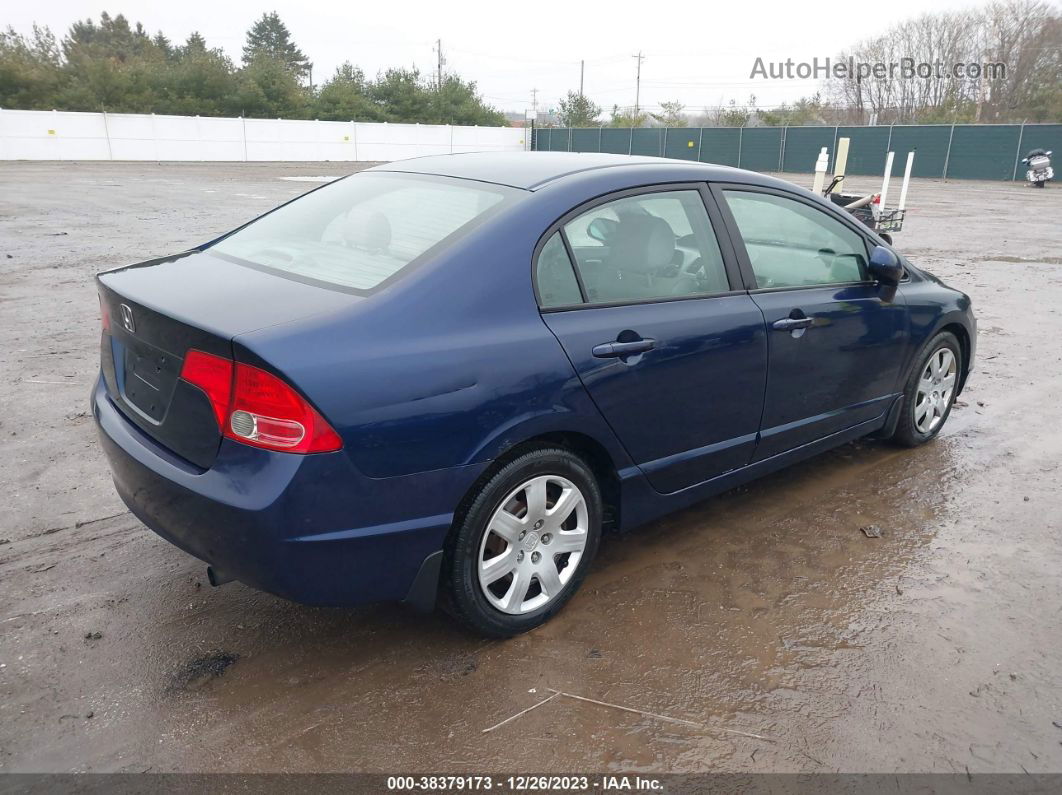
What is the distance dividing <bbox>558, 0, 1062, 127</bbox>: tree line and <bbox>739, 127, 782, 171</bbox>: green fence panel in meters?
10.5

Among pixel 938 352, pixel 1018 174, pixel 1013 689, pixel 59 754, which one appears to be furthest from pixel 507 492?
pixel 1018 174

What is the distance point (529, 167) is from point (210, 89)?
56.7 meters

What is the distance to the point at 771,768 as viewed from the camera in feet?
7.98

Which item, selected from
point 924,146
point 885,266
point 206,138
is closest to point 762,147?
point 924,146

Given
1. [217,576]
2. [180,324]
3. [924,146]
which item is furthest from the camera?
[924,146]

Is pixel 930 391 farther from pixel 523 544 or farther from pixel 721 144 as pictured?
pixel 721 144

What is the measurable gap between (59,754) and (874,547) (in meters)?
3.25

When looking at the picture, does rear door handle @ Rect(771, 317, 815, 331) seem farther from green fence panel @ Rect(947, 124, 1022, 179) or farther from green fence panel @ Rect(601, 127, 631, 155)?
green fence panel @ Rect(601, 127, 631, 155)

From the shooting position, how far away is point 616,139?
164 ft

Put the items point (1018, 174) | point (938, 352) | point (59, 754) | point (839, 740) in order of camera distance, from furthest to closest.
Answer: point (1018, 174) → point (938, 352) → point (839, 740) → point (59, 754)

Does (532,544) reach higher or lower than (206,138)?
lower

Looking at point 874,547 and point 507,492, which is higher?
point 507,492

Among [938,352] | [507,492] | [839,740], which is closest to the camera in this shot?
[839,740]

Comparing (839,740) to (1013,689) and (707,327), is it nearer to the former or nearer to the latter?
(1013,689)
